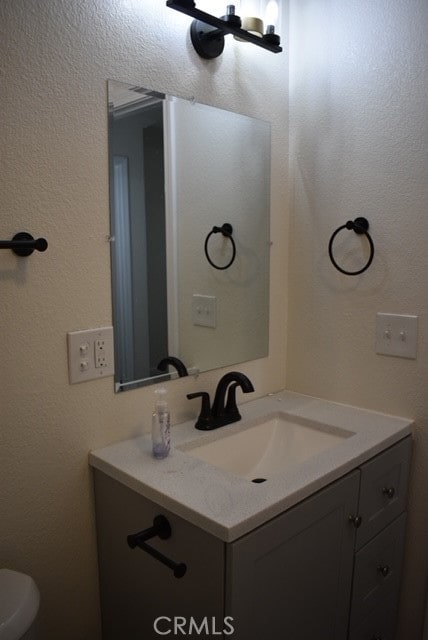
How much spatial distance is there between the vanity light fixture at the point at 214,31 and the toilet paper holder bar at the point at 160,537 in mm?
1238

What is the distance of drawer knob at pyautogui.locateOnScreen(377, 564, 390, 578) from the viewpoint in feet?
4.73

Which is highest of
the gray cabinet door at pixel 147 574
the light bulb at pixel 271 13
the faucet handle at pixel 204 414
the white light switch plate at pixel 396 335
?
A: the light bulb at pixel 271 13

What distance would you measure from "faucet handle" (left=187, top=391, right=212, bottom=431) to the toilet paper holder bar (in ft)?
1.22

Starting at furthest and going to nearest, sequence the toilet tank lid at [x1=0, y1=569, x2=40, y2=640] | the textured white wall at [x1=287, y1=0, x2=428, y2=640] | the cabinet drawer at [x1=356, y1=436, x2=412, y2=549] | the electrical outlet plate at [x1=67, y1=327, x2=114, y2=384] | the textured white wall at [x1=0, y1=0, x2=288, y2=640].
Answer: the textured white wall at [x1=287, y1=0, x2=428, y2=640]
the cabinet drawer at [x1=356, y1=436, x2=412, y2=549]
the electrical outlet plate at [x1=67, y1=327, x2=114, y2=384]
the textured white wall at [x1=0, y1=0, x2=288, y2=640]
the toilet tank lid at [x1=0, y1=569, x2=40, y2=640]

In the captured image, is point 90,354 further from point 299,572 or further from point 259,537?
point 299,572

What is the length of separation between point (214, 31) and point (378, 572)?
1641 millimetres

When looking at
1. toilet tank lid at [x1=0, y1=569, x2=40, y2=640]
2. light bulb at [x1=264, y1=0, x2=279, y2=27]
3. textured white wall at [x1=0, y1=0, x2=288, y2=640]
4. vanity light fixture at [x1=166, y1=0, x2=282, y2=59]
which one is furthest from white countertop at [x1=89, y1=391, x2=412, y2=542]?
light bulb at [x1=264, y1=0, x2=279, y2=27]

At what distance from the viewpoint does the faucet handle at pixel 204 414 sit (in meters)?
1.42

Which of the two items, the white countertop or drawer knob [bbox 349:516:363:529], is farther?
drawer knob [bbox 349:516:363:529]

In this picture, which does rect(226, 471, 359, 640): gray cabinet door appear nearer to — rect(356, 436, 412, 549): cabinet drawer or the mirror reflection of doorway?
rect(356, 436, 412, 549): cabinet drawer

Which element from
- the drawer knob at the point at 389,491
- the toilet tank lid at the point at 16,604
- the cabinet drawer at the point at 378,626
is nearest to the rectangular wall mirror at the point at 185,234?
the toilet tank lid at the point at 16,604

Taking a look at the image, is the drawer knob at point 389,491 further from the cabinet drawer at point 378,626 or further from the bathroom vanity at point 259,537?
the cabinet drawer at point 378,626

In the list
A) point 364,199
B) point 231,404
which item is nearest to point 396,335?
point 364,199

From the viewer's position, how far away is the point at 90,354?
1234mm
